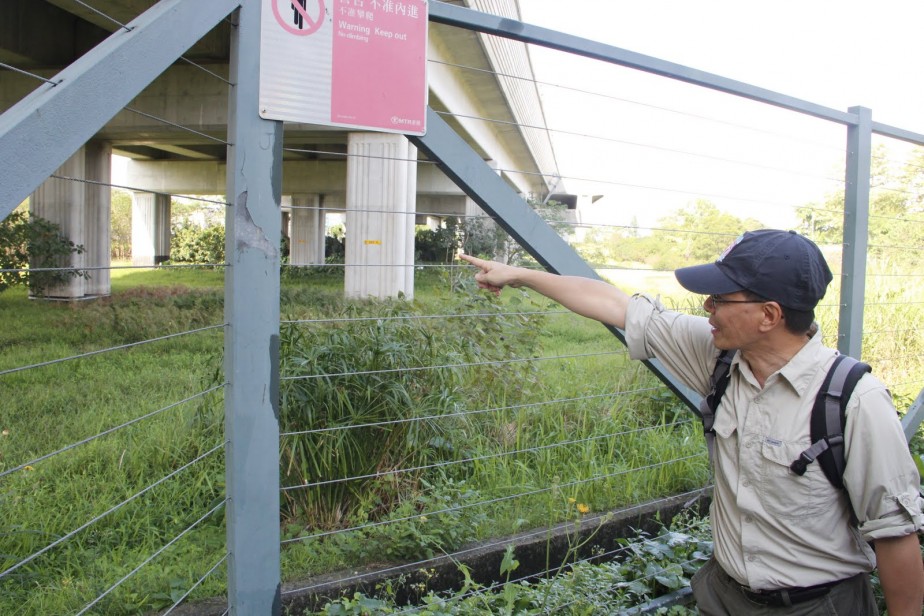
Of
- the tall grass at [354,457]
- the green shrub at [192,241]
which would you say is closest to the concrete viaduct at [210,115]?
the tall grass at [354,457]

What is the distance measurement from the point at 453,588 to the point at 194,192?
89.6 ft

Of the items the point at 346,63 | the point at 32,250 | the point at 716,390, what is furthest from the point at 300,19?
the point at 32,250

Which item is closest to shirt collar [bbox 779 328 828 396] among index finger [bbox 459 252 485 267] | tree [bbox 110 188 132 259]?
index finger [bbox 459 252 485 267]

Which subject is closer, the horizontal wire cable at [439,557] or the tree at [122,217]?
the horizontal wire cable at [439,557]

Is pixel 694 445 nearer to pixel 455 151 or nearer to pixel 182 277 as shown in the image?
pixel 455 151

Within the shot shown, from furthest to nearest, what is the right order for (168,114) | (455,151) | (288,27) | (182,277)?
1. (182,277)
2. (168,114)
3. (455,151)
4. (288,27)

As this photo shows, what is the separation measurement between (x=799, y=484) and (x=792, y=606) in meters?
0.30

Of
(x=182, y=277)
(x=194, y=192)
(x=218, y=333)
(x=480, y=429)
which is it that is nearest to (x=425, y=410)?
(x=480, y=429)

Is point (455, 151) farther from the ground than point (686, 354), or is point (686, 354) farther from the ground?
point (455, 151)

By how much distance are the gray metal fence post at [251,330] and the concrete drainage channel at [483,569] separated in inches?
17.6

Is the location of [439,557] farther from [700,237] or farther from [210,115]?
[210,115]

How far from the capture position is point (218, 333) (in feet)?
25.2

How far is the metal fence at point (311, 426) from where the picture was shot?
172 cm

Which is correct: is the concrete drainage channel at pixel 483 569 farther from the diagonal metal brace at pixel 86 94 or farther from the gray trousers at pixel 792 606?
the diagonal metal brace at pixel 86 94
